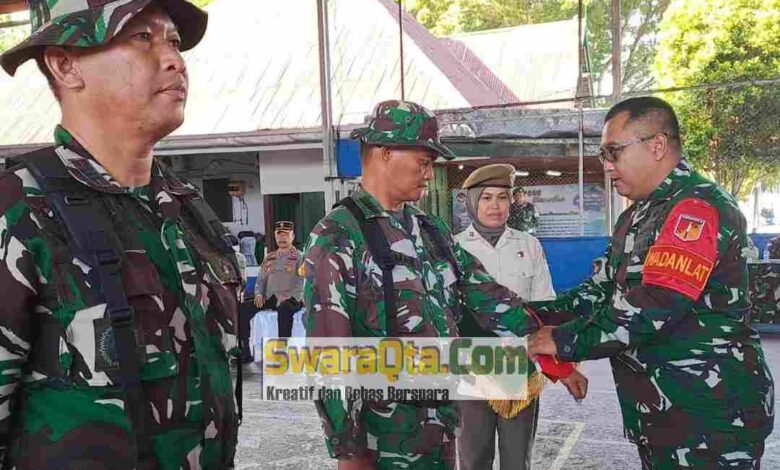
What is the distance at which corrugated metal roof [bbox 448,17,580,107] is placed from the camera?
1260 cm

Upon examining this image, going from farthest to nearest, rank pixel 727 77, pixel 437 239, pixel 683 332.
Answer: pixel 727 77 → pixel 437 239 → pixel 683 332

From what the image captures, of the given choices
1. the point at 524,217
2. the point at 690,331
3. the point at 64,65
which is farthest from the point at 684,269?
the point at 524,217

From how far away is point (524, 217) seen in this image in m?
8.89

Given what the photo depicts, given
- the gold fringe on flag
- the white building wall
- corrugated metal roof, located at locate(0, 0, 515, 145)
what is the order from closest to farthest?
the gold fringe on flag → corrugated metal roof, located at locate(0, 0, 515, 145) → the white building wall

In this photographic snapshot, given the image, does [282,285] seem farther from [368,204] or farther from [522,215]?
[368,204]

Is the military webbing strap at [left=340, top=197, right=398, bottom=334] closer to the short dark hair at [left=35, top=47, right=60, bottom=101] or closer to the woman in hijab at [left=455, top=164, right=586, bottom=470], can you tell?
the short dark hair at [left=35, top=47, right=60, bottom=101]

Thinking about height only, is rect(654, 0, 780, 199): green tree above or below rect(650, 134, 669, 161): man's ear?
above

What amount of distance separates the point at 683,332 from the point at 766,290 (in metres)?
7.68

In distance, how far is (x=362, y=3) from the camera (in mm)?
12969

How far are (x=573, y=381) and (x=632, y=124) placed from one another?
3.98ft

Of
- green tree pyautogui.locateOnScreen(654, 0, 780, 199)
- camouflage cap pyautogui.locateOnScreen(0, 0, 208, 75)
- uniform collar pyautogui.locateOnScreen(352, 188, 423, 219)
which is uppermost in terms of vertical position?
green tree pyautogui.locateOnScreen(654, 0, 780, 199)

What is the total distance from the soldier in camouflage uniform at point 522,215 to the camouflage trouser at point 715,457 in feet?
20.9

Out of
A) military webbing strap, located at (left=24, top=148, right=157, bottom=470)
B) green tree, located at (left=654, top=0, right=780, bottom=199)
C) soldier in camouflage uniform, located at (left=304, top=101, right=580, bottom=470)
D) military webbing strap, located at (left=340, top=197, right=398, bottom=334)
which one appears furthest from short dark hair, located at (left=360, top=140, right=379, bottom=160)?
green tree, located at (left=654, top=0, right=780, bottom=199)

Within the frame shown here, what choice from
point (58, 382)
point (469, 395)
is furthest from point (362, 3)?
point (58, 382)
